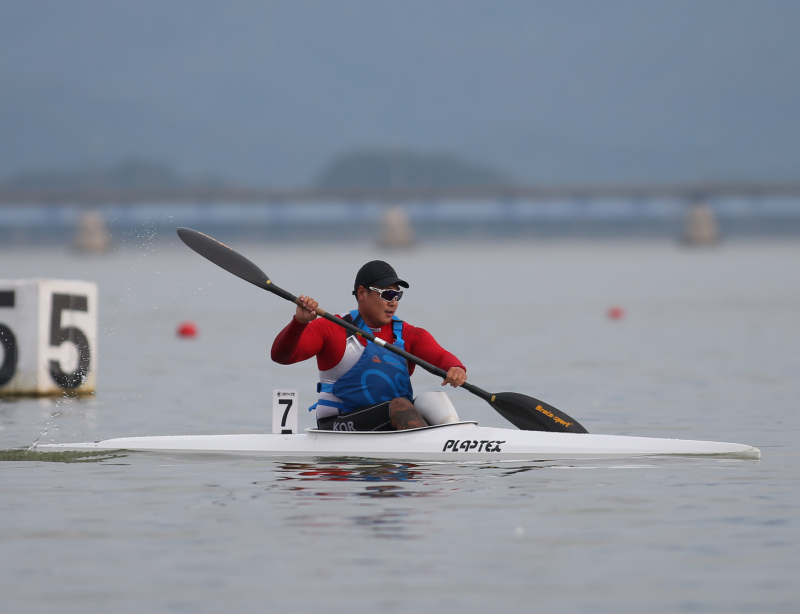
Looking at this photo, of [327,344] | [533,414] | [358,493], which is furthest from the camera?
[533,414]

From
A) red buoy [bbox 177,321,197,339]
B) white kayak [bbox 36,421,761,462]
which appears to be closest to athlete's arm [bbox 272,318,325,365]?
white kayak [bbox 36,421,761,462]

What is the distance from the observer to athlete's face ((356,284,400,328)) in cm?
1079

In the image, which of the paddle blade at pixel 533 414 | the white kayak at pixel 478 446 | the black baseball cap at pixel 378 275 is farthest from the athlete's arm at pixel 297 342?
the paddle blade at pixel 533 414

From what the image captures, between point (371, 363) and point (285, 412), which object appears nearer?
point (371, 363)

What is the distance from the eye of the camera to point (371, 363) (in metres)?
10.9

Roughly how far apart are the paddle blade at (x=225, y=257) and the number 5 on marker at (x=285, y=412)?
1187 mm

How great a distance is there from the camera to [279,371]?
20.8 m

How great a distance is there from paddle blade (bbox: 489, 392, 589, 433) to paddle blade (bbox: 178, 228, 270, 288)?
7.84 ft

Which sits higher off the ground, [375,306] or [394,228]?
[394,228]

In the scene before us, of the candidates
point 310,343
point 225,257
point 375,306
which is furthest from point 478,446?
point 225,257

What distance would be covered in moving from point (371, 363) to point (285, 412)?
3.11ft

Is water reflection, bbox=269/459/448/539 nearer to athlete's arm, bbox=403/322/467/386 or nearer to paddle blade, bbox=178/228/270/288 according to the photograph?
athlete's arm, bbox=403/322/467/386

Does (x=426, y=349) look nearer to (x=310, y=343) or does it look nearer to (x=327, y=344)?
(x=327, y=344)

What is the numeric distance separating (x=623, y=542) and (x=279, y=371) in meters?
13.3
